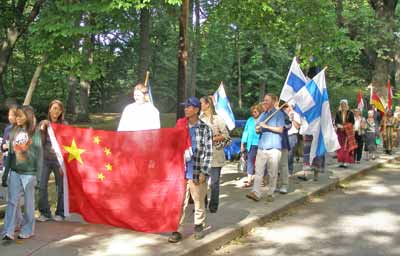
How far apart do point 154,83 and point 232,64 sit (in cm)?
580

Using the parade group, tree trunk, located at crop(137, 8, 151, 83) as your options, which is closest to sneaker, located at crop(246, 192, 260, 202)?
the parade group

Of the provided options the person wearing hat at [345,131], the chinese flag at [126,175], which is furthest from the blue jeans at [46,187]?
the person wearing hat at [345,131]

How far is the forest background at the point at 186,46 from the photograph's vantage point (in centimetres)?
1315

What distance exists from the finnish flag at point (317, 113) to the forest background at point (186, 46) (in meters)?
2.87

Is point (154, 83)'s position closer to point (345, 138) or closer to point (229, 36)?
point (229, 36)

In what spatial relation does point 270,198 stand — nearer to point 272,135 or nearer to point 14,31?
point 272,135

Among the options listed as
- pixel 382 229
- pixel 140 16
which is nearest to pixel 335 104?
pixel 140 16

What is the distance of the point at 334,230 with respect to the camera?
8555 millimetres

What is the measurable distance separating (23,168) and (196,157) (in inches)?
85.6

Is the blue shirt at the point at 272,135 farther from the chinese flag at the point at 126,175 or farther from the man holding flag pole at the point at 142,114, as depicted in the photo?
the chinese flag at the point at 126,175

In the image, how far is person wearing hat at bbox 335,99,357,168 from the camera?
1541cm

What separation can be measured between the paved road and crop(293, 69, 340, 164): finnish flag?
1121 millimetres

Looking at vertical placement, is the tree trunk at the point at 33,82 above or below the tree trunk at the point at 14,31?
below

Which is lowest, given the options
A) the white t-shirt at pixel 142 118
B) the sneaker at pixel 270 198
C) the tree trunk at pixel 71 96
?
the sneaker at pixel 270 198
